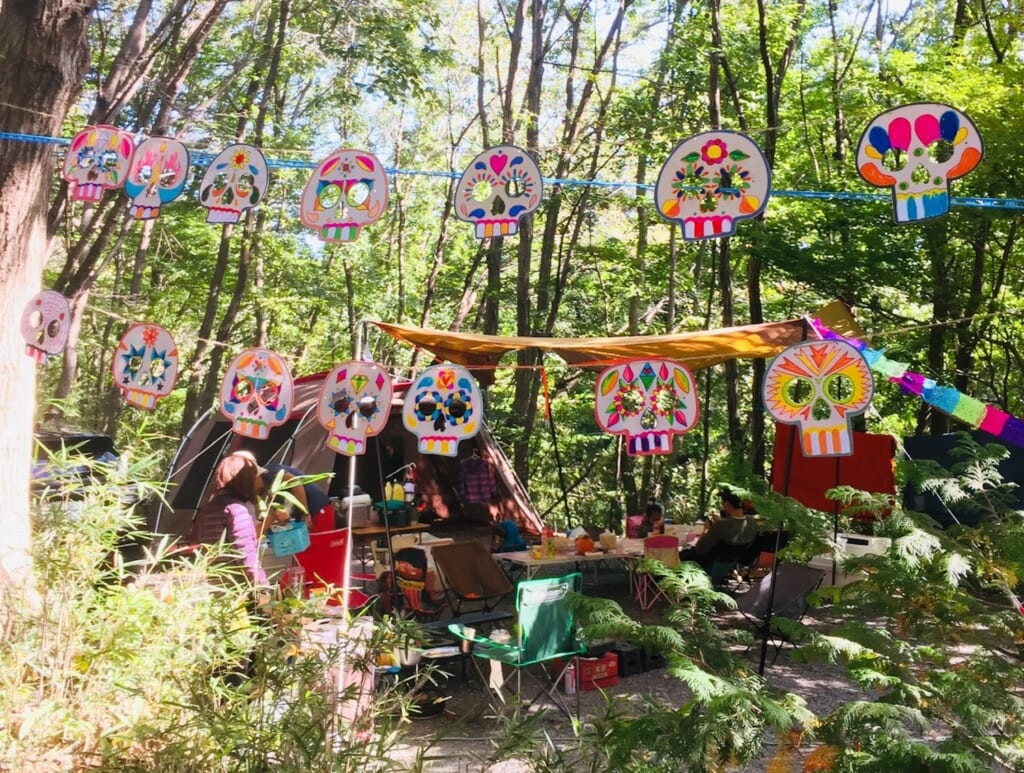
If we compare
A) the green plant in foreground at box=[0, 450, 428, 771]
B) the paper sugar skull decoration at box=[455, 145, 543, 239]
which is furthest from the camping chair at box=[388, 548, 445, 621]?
the green plant in foreground at box=[0, 450, 428, 771]

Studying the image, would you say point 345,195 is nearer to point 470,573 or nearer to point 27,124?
point 27,124

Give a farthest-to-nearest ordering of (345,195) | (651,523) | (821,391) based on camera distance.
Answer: (651,523)
(345,195)
(821,391)

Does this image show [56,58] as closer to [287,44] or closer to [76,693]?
[76,693]

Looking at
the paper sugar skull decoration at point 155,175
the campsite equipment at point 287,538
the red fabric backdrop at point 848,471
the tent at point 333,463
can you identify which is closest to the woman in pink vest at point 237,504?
the campsite equipment at point 287,538

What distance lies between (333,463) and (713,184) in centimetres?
412

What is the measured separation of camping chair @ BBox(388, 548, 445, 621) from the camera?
5109 millimetres

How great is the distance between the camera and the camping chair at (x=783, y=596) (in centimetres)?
509

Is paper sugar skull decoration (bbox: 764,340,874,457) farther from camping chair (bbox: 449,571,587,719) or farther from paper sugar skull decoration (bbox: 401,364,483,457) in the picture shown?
paper sugar skull decoration (bbox: 401,364,483,457)

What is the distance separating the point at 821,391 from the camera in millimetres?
4086

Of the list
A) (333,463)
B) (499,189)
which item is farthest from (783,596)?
(333,463)

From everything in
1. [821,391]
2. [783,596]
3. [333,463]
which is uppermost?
[821,391]

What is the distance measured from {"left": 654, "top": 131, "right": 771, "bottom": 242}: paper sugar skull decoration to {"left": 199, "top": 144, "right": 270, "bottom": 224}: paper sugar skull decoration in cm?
212

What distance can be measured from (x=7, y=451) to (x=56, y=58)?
1830 mm

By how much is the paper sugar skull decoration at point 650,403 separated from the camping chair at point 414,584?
1406 mm
